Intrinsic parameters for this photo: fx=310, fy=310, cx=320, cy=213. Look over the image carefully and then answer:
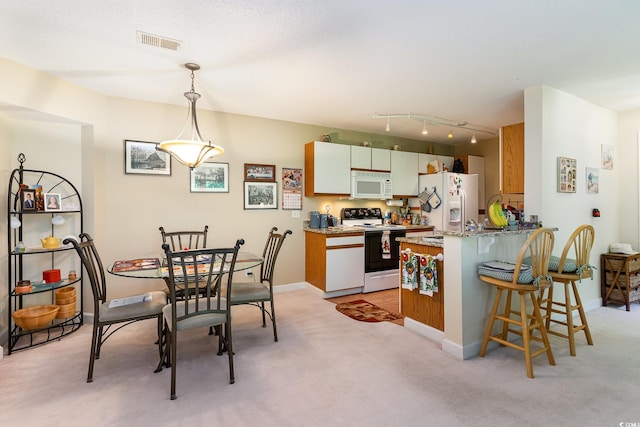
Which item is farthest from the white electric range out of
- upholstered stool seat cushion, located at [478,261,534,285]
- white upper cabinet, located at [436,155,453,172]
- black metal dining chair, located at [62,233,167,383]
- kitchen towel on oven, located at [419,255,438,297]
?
black metal dining chair, located at [62,233,167,383]

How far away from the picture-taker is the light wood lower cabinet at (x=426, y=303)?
2.84m

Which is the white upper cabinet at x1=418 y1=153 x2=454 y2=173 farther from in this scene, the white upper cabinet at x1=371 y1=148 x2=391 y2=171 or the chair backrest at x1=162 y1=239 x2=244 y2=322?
the chair backrest at x1=162 y1=239 x2=244 y2=322

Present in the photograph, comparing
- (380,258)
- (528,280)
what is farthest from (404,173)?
(528,280)

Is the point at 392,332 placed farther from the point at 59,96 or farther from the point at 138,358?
the point at 59,96

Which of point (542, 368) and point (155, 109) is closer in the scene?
point (542, 368)

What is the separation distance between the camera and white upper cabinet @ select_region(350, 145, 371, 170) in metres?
4.83

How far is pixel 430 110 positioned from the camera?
4.03 m

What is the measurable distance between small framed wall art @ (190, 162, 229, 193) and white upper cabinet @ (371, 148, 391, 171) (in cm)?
230

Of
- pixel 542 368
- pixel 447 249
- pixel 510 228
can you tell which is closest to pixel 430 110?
pixel 510 228

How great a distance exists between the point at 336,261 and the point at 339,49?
8.74ft

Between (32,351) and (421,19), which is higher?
(421,19)

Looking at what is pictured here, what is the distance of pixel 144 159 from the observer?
369cm

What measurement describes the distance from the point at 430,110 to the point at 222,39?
276 cm

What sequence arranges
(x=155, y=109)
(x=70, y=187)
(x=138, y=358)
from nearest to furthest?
(x=138, y=358) < (x=70, y=187) < (x=155, y=109)
